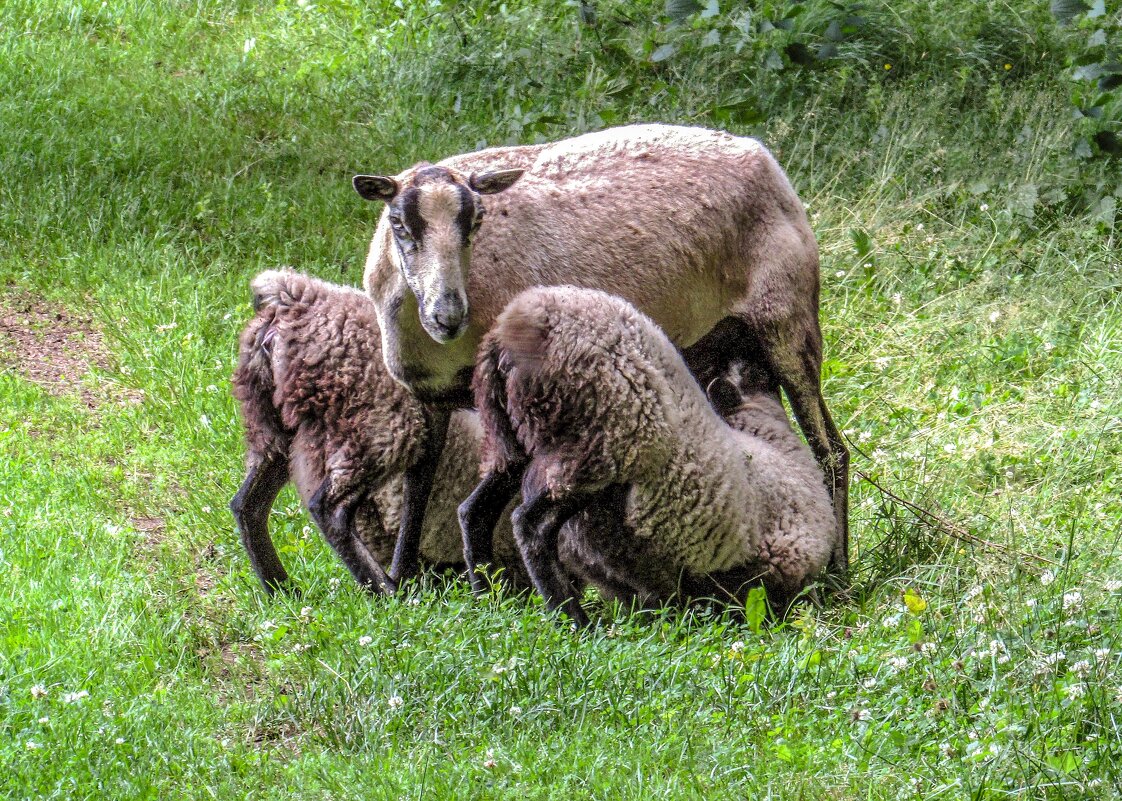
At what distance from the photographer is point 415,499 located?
5.32m

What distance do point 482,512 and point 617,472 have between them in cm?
58

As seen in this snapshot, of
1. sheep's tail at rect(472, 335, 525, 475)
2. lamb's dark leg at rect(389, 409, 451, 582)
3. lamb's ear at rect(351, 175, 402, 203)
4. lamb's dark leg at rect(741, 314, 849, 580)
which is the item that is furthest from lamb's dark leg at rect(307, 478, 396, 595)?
lamb's dark leg at rect(741, 314, 849, 580)

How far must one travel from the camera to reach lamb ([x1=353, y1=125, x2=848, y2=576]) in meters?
4.99

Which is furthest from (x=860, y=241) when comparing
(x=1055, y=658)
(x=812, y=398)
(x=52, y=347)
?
(x=52, y=347)

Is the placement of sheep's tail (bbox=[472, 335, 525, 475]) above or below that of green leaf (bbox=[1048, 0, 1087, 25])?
below

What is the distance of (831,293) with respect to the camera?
8.36 metres

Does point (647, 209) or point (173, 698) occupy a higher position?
point (647, 209)

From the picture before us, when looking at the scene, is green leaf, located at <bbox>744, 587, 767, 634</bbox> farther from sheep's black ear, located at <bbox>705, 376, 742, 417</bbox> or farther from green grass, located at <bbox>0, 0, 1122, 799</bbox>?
sheep's black ear, located at <bbox>705, 376, 742, 417</bbox>

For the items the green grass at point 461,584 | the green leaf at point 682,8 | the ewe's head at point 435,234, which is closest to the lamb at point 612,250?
the ewe's head at point 435,234

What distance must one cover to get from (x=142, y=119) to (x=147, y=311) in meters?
2.67

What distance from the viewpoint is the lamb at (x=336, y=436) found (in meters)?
5.25

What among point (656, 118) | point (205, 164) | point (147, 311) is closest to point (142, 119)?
point (205, 164)

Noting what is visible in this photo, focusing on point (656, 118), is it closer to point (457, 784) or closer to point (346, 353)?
point (346, 353)

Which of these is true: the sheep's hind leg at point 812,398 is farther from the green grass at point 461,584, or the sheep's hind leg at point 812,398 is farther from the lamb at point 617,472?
the lamb at point 617,472
